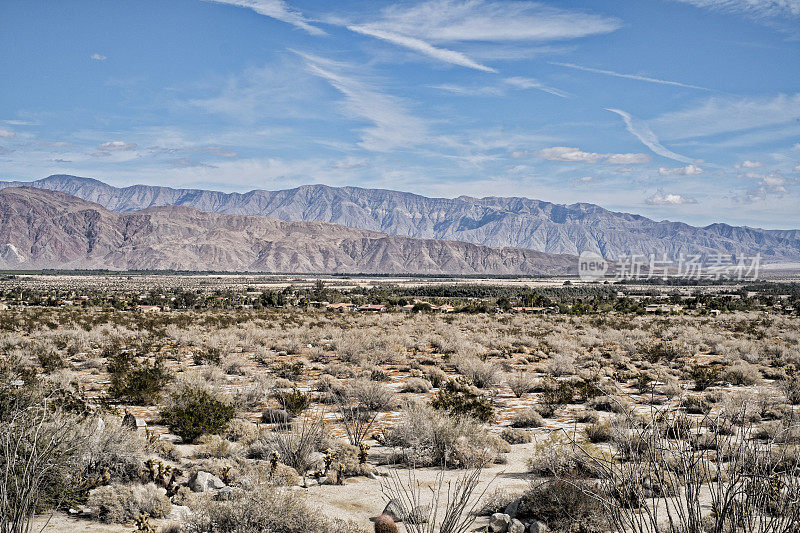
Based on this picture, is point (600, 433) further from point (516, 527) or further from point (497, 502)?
point (516, 527)

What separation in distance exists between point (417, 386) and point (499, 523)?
30.5ft

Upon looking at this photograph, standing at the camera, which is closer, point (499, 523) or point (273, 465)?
point (499, 523)

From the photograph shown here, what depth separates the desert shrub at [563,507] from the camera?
6.36 metres

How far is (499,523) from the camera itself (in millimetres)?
6773

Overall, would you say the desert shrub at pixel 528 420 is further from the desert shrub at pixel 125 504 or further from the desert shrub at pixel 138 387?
the desert shrub at pixel 138 387

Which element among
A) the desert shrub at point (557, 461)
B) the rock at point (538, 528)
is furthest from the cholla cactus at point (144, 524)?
the desert shrub at point (557, 461)

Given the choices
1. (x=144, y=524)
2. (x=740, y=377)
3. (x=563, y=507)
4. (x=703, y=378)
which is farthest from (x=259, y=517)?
(x=740, y=377)

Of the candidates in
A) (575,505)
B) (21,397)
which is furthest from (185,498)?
(575,505)

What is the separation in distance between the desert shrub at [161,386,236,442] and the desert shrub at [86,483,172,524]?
330 cm

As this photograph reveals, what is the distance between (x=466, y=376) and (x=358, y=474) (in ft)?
30.2

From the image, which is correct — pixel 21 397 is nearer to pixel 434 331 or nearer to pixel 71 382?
pixel 71 382

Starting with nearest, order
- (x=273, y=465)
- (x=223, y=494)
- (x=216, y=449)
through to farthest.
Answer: (x=223, y=494), (x=273, y=465), (x=216, y=449)

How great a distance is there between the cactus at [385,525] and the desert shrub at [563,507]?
1.69 m

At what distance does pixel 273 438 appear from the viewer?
9391 mm
